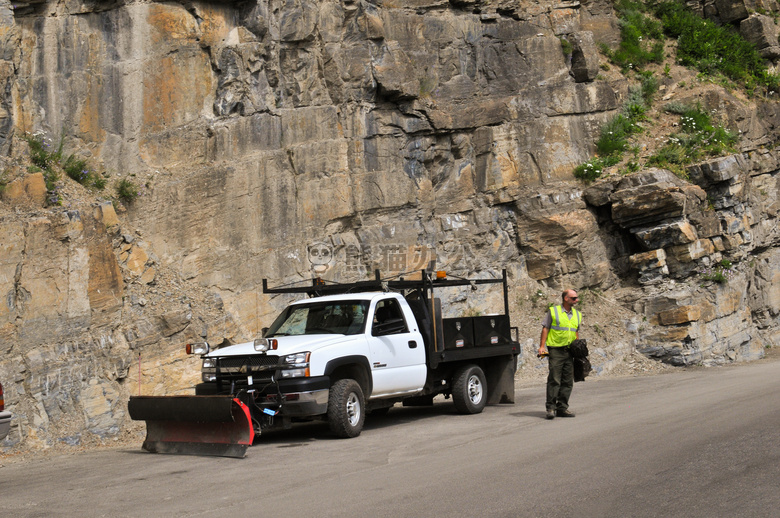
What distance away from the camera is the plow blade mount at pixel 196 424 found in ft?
29.4

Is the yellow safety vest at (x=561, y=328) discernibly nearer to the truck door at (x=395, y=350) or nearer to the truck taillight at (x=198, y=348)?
the truck door at (x=395, y=350)

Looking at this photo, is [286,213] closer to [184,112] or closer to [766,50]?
[184,112]

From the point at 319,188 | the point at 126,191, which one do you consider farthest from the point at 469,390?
the point at 126,191

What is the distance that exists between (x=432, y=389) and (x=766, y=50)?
72.3ft

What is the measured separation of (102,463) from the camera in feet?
29.9

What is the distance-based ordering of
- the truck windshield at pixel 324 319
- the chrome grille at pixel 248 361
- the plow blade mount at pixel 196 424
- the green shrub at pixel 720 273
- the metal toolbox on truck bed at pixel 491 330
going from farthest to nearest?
the green shrub at pixel 720 273 → the metal toolbox on truck bed at pixel 491 330 → the truck windshield at pixel 324 319 → the chrome grille at pixel 248 361 → the plow blade mount at pixel 196 424

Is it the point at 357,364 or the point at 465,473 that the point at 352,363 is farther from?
the point at 465,473

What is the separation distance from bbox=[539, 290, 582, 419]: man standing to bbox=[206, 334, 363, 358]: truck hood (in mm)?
2811

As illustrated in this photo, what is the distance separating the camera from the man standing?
36.5 ft

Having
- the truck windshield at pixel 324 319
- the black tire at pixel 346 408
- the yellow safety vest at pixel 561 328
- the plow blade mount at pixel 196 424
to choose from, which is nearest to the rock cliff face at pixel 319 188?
the plow blade mount at pixel 196 424

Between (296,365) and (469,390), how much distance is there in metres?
3.81

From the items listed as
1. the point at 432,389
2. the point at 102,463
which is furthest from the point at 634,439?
the point at 102,463

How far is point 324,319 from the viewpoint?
36.8 ft

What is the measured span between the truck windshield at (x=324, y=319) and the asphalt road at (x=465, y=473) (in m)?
1.48
